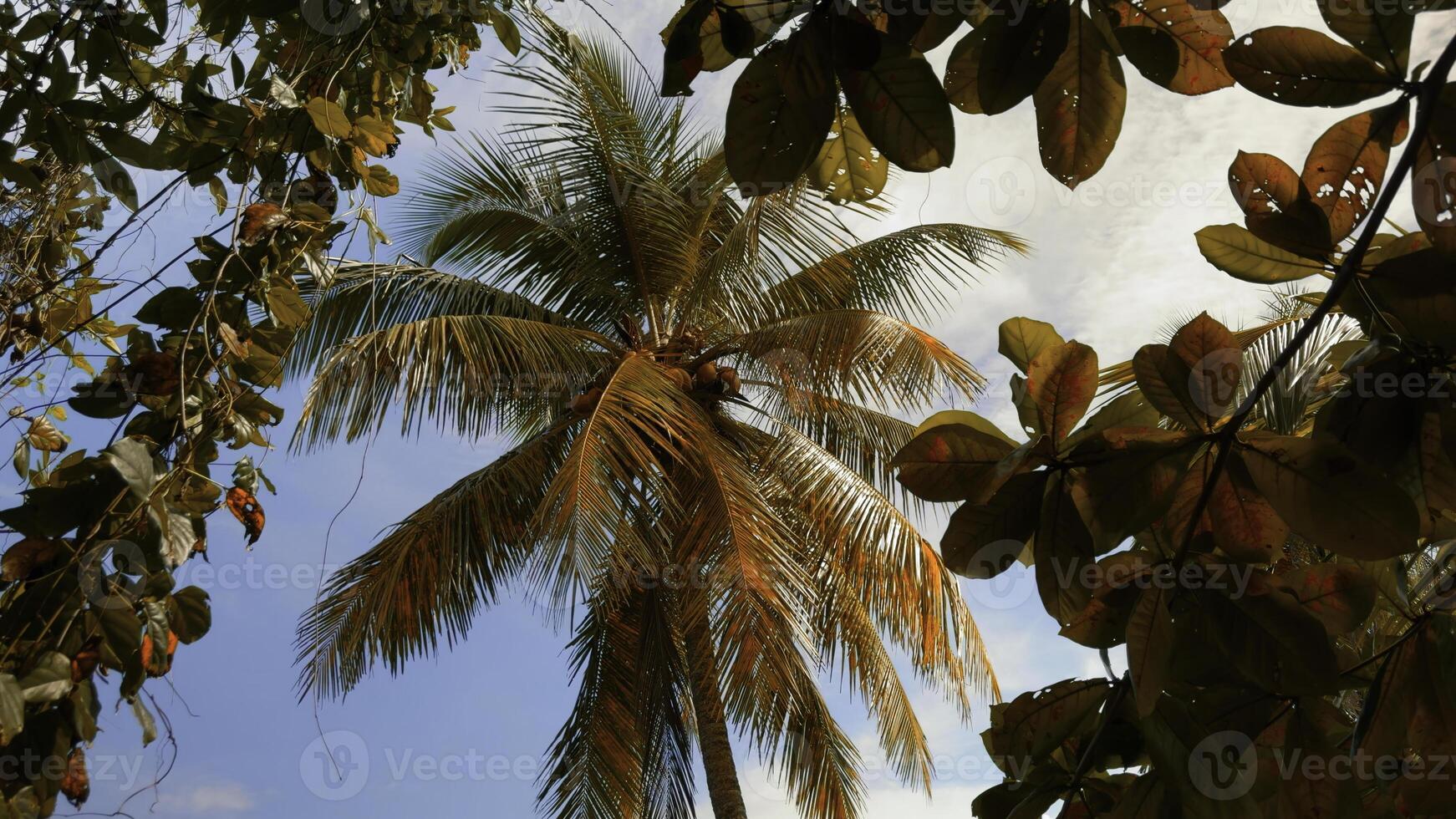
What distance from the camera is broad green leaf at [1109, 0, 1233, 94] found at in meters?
0.70

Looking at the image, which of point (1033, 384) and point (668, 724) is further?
point (668, 724)

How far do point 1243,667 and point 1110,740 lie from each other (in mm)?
155

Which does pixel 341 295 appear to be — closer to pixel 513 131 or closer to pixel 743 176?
pixel 513 131

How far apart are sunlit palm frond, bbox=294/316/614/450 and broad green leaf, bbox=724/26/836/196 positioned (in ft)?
14.9

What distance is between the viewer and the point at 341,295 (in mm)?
6414

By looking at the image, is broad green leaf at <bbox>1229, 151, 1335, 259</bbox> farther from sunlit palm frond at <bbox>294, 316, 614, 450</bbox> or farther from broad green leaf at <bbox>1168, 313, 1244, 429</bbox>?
sunlit palm frond at <bbox>294, 316, 614, 450</bbox>

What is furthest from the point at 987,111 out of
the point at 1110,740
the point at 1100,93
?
the point at 1110,740

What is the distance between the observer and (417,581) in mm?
5711

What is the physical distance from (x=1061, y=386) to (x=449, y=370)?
5.45 meters

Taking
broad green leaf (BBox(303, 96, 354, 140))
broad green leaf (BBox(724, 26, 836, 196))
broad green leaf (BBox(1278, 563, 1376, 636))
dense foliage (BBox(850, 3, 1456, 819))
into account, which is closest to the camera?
broad green leaf (BBox(724, 26, 836, 196))

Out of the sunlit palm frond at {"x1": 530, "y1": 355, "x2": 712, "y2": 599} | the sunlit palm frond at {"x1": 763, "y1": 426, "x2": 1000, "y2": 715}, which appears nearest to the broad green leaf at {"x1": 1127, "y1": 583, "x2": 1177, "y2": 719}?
the sunlit palm frond at {"x1": 530, "y1": 355, "x2": 712, "y2": 599}

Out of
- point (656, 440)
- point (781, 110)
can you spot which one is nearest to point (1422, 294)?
point (781, 110)

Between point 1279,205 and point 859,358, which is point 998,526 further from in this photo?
point 859,358

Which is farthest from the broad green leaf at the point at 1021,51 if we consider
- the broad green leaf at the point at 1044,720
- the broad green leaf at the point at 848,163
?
the broad green leaf at the point at 1044,720
